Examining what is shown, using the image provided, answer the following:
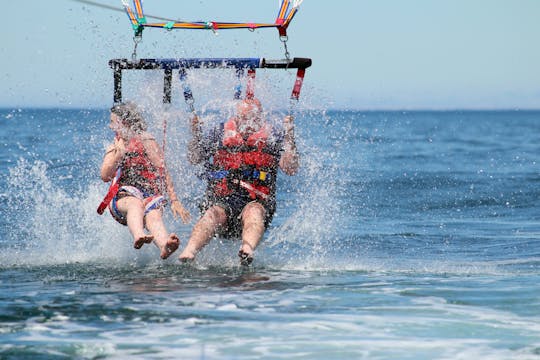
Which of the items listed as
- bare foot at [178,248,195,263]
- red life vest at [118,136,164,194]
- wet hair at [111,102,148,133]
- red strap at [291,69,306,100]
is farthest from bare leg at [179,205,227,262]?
red strap at [291,69,306,100]

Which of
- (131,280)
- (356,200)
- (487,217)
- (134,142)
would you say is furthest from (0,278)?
(356,200)

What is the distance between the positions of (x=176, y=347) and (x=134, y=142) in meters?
3.52

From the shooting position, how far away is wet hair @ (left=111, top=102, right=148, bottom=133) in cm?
870

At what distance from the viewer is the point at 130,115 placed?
8742mm

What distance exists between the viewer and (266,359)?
5.53 meters

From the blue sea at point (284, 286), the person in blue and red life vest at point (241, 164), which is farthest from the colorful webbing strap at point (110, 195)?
the person in blue and red life vest at point (241, 164)

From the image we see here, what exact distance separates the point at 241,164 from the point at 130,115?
1185 mm

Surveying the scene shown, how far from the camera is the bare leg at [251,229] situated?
824 centimetres

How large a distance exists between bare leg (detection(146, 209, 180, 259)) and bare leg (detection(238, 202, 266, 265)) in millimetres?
633

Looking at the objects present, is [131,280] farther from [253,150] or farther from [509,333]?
[509,333]

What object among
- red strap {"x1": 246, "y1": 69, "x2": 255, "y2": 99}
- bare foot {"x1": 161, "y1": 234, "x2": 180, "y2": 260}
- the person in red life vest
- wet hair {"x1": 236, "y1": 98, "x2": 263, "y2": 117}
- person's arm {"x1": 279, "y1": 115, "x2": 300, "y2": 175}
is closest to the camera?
bare foot {"x1": 161, "y1": 234, "x2": 180, "y2": 260}

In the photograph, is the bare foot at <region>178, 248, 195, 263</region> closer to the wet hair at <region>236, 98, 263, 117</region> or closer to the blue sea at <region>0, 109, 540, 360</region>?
the blue sea at <region>0, 109, 540, 360</region>

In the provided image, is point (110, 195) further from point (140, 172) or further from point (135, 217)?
point (135, 217)

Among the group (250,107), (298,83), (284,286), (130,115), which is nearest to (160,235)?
(130,115)
